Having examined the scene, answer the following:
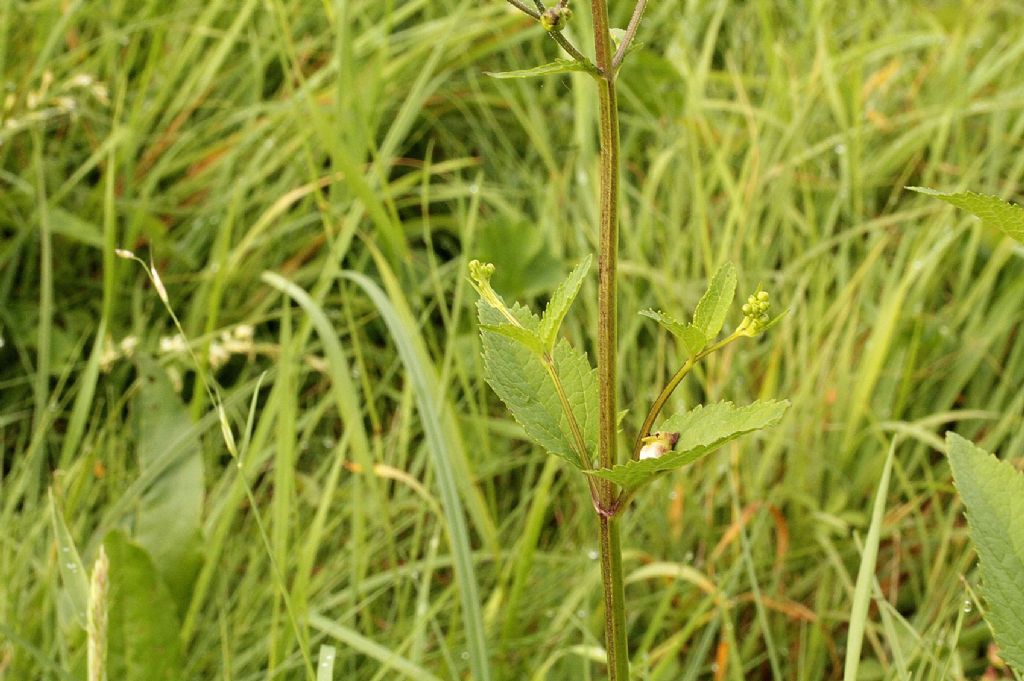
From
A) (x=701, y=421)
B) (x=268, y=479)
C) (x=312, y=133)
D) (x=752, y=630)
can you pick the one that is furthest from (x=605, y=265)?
(x=312, y=133)

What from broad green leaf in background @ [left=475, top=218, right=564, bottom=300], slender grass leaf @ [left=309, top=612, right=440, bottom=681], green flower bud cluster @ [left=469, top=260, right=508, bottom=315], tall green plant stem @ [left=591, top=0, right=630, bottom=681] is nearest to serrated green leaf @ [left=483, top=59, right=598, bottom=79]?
tall green plant stem @ [left=591, top=0, right=630, bottom=681]

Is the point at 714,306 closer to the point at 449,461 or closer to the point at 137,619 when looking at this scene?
the point at 449,461

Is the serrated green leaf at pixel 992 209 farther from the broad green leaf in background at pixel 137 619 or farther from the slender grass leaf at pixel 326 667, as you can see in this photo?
the broad green leaf in background at pixel 137 619

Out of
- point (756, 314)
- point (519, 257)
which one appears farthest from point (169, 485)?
point (756, 314)

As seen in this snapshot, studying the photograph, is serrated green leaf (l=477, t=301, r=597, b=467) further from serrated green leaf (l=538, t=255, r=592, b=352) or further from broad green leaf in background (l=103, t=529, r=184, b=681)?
broad green leaf in background (l=103, t=529, r=184, b=681)

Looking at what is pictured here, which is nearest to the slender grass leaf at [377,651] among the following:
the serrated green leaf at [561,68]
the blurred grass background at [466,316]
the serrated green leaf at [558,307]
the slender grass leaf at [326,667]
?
the blurred grass background at [466,316]

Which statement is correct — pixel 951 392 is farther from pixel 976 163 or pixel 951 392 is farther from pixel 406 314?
pixel 406 314

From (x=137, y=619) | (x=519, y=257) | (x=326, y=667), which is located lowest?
(x=137, y=619)
